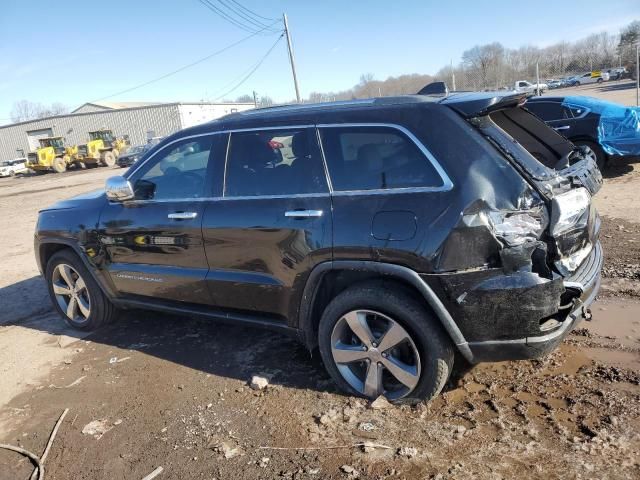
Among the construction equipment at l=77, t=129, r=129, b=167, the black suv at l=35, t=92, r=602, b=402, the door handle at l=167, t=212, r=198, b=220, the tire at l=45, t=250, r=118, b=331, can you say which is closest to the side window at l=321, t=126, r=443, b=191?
the black suv at l=35, t=92, r=602, b=402

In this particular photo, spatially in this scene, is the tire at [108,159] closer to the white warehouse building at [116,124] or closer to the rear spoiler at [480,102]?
the white warehouse building at [116,124]

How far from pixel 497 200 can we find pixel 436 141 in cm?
48

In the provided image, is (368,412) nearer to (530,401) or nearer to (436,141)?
(530,401)

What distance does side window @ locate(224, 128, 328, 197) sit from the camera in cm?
328

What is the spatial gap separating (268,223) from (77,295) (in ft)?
8.62

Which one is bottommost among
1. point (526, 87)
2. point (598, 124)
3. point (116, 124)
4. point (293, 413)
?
point (293, 413)

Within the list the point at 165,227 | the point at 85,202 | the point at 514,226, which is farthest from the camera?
the point at 85,202

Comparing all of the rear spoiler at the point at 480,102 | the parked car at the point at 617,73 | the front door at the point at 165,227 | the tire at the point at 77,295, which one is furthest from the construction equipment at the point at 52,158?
the parked car at the point at 617,73

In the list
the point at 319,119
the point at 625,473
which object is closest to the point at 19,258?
→ the point at 319,119

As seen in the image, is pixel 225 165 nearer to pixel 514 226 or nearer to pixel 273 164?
pixel 273 164

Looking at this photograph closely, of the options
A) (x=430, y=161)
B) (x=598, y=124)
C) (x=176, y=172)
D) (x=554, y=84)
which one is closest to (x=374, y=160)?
(x=430, y=161)

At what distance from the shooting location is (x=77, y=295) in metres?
4.91

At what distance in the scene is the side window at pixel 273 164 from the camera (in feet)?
10.8

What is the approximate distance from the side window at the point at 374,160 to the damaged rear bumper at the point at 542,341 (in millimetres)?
943
